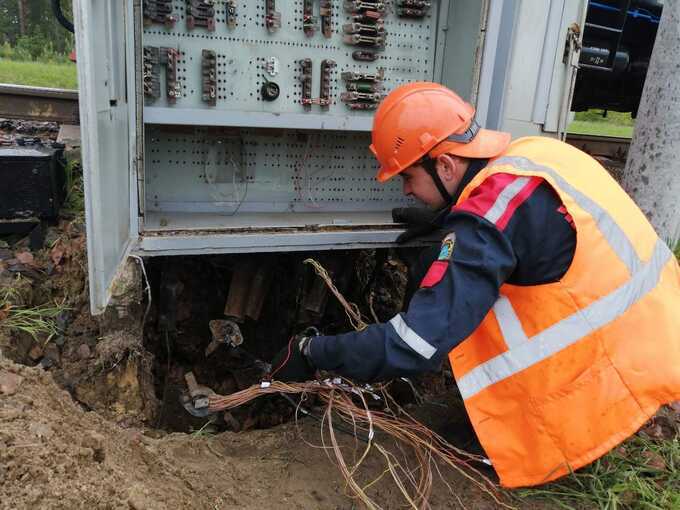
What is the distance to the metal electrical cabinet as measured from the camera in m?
2.63

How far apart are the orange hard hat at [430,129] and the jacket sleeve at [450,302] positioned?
31cm

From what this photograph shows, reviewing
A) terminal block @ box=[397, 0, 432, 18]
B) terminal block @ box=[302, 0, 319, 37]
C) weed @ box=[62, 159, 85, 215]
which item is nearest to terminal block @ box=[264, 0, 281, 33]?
terminal block @ box=[302, 0, 319, 37]

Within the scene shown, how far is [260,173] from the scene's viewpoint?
3.33 meters

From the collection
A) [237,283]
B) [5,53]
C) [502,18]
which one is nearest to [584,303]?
[502,18]

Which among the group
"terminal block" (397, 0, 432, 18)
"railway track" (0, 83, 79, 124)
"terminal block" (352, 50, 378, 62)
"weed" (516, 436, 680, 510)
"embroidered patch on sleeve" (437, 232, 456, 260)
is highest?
"terminal block" (397, 0, 432, 18)

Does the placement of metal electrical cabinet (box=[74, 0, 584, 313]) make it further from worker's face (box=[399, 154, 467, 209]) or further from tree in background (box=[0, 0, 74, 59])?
tree in background (box=[0, 0, 74, 59])

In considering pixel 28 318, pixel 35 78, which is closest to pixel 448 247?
pixel 28 318

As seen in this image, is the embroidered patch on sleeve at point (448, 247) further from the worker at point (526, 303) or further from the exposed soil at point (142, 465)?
the exposed soil at point (142, 465)

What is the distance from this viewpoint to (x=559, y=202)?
1845 mm

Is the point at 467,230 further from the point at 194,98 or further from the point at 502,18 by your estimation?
the point at 194,98

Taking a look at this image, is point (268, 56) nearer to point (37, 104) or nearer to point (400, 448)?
point (400, 448)

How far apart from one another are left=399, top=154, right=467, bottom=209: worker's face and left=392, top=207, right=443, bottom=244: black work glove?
0.65 meters

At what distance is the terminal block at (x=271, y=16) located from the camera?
9.61 feet

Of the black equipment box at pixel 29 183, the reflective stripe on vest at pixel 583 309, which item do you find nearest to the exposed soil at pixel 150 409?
the black equipment box at pixel 29 183
